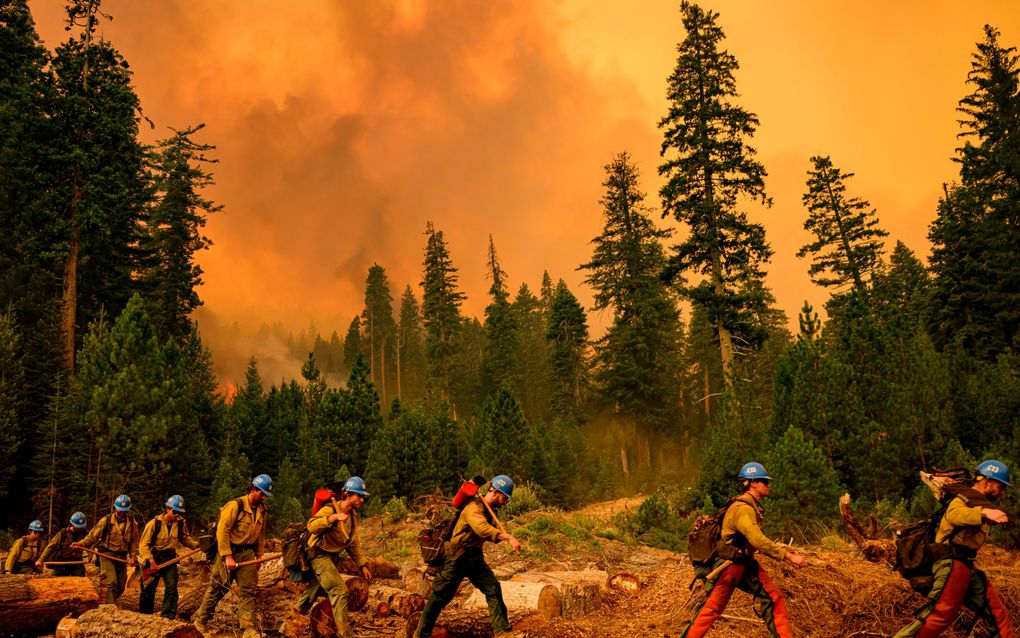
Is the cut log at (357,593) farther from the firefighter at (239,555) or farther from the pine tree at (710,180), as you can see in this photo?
the pine tree at (710,180)

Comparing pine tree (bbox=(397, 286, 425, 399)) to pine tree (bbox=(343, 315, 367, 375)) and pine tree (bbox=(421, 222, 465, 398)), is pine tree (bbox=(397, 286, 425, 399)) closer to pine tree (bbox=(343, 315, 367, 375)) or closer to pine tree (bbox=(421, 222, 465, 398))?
pine tree (bbox=(343, 315, 367, 375))

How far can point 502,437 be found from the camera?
2569 cm

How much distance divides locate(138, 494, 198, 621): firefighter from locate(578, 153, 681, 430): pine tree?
36.2 m

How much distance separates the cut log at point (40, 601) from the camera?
931cm

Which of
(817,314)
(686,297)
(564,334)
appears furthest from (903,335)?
(564,334)

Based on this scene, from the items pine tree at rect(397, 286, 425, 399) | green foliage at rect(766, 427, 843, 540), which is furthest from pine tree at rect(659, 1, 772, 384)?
pine tree at rect(397, 286, 425, 399)

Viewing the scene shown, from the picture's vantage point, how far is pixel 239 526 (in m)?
8.46

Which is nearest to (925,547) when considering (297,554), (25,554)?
(297,554)

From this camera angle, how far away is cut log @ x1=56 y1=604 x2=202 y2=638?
7617 mm

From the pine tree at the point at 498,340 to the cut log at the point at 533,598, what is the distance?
1727 inches

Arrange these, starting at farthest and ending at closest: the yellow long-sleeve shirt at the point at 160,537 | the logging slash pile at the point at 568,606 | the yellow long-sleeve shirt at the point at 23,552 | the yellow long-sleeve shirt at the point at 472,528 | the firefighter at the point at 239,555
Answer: the yellow long-sleeve shirt at the point at 23,552, the yellow long-sleeve shirt at the point at 160,537, the firefighter at the point at 239,555, the logging slash pile at the point at 568,606, the yellow long-sleeve shirt at the point at 472,528

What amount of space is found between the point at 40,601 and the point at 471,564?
27.7 feet

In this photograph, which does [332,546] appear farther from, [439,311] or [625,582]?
[439,311]

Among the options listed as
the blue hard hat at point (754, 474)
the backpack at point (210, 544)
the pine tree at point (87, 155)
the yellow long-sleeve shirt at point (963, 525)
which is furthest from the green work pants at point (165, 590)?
the pine tree at point (87, 155)
